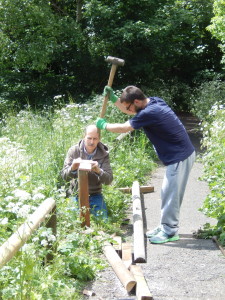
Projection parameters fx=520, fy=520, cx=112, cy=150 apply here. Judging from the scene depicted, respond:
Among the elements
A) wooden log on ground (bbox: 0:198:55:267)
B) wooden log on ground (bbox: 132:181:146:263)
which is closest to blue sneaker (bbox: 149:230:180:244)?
wooden log on ground (bbox: 132:181:146:263)

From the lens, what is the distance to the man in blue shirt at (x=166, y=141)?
585 centimetres

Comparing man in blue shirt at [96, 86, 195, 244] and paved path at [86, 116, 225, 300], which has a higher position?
man in blue shirt at [96, 86, 195, 244]

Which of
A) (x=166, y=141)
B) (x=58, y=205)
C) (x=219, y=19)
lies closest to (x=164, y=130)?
(x=166, y=141)

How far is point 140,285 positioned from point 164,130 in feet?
6.96

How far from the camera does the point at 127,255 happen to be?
5.23 m

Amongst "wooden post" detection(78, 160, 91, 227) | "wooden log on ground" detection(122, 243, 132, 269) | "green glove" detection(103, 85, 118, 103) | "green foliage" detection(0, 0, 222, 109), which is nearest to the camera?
"wooden log on ground" detection(122, 243, 132, 269)

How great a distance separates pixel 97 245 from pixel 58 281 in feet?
4.03

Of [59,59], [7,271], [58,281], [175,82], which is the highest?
[7,271]

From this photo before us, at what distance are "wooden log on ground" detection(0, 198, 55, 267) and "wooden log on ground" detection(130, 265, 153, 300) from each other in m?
0.95

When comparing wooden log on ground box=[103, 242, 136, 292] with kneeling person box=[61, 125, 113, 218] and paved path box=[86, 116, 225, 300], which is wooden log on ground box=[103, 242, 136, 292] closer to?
paved path box=[86, 116, 225, 300]

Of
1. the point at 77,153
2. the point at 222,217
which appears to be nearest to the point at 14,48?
the point at 77,153

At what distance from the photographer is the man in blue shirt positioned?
585cm

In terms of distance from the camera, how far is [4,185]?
18.3 ft

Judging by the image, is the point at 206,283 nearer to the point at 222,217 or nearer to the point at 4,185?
the point at 222,217
